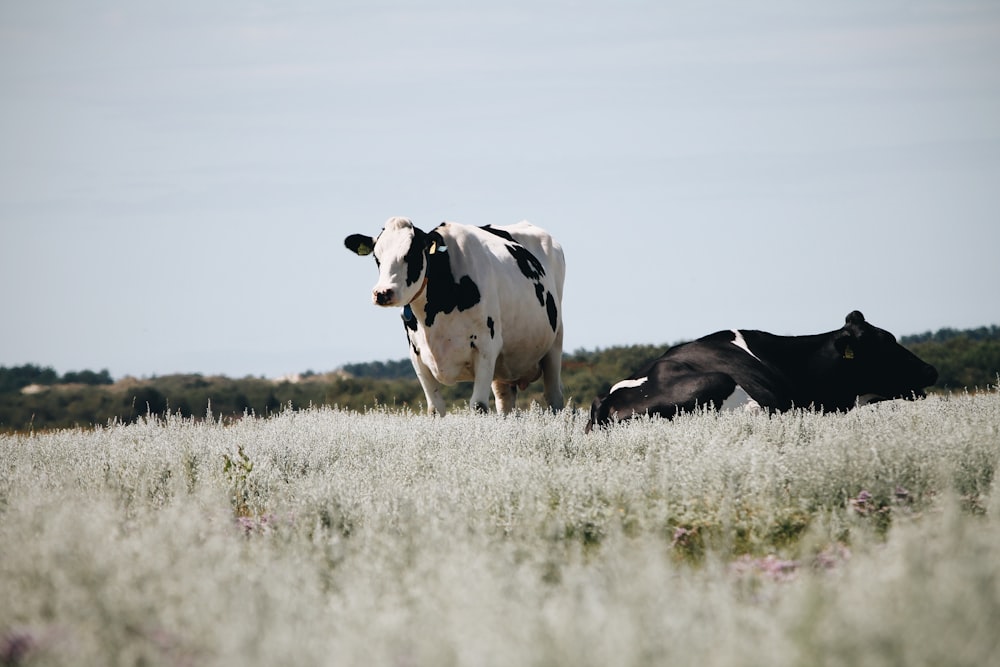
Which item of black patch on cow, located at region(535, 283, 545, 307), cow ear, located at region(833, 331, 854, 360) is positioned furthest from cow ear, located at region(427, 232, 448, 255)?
cow ear, located at region(833, 331, 854, 360)

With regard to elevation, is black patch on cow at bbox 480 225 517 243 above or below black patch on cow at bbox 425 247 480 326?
above

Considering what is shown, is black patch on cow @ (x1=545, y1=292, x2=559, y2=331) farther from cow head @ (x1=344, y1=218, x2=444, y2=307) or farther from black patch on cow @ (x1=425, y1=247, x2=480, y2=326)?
cow head @ (x1=344, y1=218, x2=444, y2=307)

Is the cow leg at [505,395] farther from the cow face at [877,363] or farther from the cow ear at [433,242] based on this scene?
the cow face at [877,363]

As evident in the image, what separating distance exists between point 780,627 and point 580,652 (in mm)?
785

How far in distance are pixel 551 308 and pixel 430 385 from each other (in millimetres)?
2442

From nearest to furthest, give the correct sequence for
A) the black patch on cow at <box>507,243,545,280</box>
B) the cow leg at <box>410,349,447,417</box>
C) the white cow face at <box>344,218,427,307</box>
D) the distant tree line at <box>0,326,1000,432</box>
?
the white cow face at <box>344,218,427,307</box>
the cow leg at <box>410,349,447,417</box>
the black patch on cow at <box>507,243,545,280</box>
the distant tree line at <box>0,326,1000,432</box>

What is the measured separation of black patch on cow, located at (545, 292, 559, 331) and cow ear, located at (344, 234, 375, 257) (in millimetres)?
2993

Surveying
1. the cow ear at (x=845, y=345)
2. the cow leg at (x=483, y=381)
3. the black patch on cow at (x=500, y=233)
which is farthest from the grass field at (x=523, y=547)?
the black patch on cow at (x=500, y=233)

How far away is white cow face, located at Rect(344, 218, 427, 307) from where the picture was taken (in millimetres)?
12672

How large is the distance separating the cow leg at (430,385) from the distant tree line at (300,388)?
43.9ft

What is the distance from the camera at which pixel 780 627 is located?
12.8 ft

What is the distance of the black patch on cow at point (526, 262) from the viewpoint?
49.8 ft

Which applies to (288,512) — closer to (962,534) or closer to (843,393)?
(962,534)

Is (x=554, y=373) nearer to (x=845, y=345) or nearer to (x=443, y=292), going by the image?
→ (x=443, y=292)
